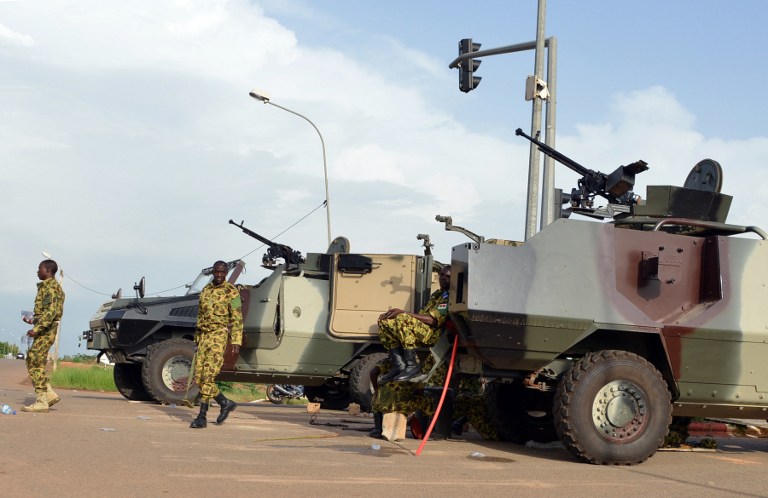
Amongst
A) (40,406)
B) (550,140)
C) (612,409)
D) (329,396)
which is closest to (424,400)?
(612,409)

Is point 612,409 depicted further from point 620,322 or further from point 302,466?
point 302,466

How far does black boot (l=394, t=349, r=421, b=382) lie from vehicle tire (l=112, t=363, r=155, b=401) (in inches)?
309

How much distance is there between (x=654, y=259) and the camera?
8719 mm

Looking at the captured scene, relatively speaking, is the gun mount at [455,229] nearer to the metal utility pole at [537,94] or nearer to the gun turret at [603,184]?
the gun turret at [603,184]

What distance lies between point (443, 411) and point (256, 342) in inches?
166

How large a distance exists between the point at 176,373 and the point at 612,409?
792cm

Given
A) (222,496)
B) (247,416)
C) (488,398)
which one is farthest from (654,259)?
(247,416)

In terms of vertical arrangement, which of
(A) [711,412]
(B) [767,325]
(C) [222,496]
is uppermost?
(B) [767,325]

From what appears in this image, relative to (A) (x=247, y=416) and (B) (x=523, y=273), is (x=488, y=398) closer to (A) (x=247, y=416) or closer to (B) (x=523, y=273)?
(B) (x=523, y=273)

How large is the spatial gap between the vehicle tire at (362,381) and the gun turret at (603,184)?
3.65 m

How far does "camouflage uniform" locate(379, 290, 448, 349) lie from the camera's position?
9352mm

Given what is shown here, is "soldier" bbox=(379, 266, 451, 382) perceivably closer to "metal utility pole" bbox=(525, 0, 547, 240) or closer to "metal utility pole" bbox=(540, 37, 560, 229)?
"metal utility pole" bbox=(525, 0, 547, 240)

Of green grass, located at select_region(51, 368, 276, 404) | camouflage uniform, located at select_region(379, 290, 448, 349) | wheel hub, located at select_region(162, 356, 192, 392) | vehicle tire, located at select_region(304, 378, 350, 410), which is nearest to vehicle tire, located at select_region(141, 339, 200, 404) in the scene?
wheel hub, located at select_region(162, 356, 192, 392)

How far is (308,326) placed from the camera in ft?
45.7
